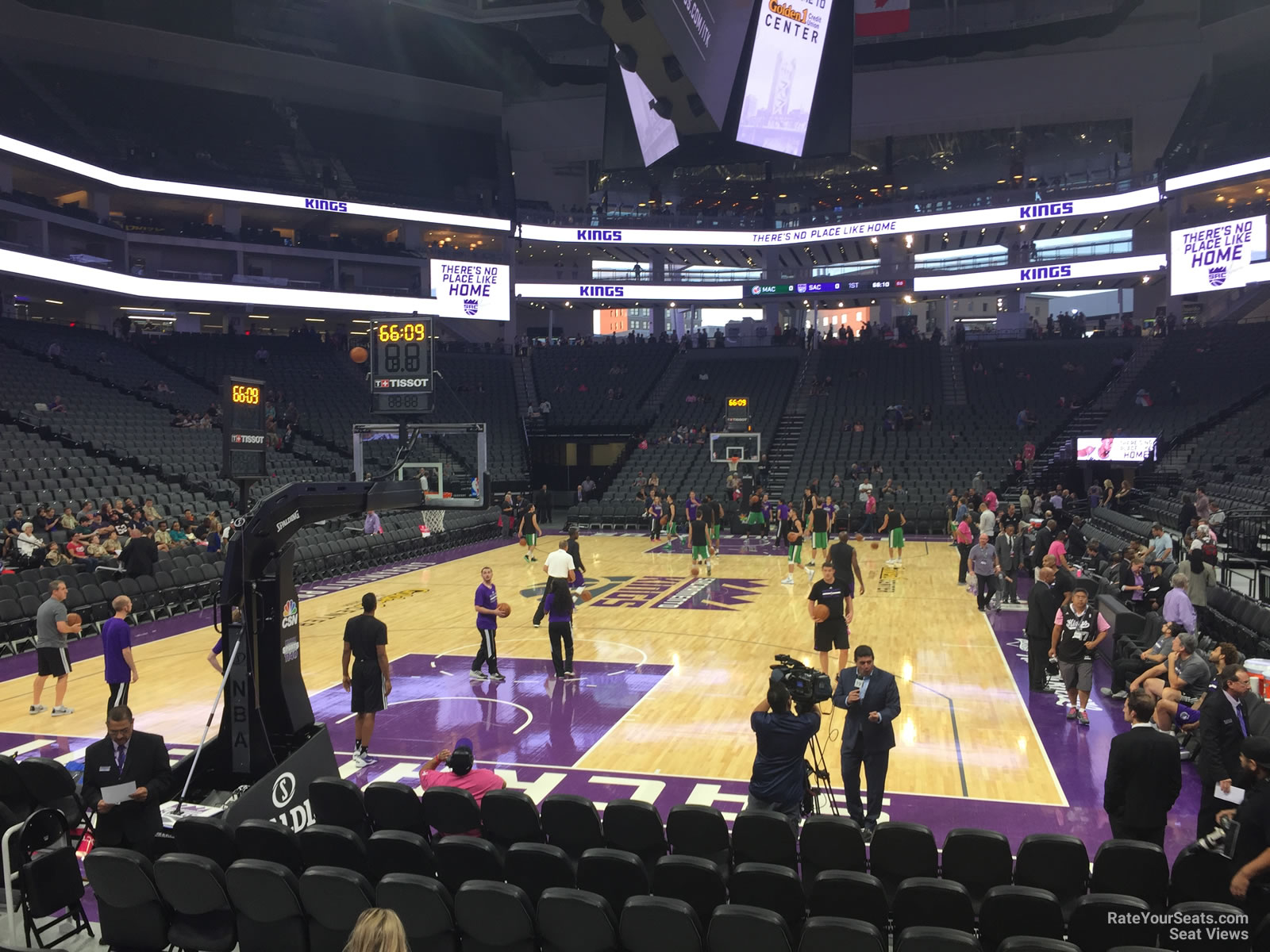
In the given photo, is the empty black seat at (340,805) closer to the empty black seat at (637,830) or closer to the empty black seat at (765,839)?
the empty black seat at (637,830)

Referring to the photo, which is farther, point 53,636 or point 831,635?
point 831,635

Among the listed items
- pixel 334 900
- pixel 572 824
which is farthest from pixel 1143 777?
pixel 334 900

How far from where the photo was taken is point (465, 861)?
211 inches

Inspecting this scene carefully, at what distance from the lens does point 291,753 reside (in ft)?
24.3

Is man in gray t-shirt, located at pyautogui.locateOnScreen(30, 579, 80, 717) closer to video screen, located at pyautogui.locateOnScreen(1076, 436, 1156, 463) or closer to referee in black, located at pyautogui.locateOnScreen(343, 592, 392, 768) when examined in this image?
referee in black, located at pyautogui.locateOnScreen(343, 592, 392, 768)

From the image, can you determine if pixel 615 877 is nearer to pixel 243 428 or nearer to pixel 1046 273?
pixel 243 428

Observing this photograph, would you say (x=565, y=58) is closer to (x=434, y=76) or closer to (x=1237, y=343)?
(x=434, y=76)

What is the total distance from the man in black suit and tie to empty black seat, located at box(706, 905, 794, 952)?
404cm

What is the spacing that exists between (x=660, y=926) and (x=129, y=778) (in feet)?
13.7

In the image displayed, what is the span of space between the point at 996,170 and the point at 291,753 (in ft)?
157

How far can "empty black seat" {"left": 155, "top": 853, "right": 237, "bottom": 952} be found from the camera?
523 centimetres

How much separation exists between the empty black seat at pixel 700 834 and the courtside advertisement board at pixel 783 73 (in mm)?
25181

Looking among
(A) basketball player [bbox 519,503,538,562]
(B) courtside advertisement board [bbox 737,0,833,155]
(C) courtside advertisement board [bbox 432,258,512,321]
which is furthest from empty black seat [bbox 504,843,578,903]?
(C) courtside advertisement board [bbox 432,258,512,321]

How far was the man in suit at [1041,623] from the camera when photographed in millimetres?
11094
